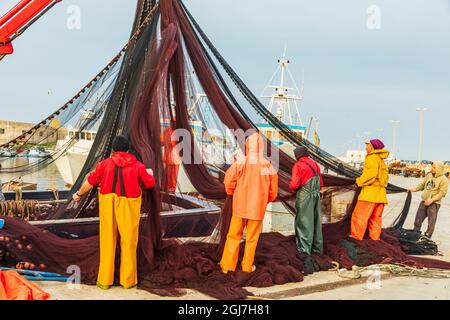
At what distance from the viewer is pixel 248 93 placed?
6922 millimetres

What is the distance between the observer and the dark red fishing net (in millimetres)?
5473

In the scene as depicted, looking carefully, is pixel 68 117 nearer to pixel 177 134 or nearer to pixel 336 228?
pixel 177 134

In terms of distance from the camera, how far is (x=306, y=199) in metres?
6.38

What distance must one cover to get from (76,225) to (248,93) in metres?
3.03

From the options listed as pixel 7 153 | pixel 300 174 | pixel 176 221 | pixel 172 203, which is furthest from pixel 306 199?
pixel 7 153

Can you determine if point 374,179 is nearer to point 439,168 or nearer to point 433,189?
point 433,189

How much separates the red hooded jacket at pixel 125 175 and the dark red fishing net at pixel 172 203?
40 cm

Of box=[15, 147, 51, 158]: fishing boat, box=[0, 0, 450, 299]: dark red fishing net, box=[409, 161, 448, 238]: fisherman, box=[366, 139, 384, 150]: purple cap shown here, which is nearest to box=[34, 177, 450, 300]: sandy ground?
box=[0, 0, 450, 299]: dark red fishing net

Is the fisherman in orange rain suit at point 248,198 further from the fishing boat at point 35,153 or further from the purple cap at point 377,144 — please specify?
the fishing boat at point 35,153

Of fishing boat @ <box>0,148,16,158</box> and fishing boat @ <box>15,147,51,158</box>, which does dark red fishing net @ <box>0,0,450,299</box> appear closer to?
fishing boat @ <box>15,147,51,158</box>

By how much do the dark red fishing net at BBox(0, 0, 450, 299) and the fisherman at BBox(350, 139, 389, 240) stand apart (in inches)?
7.8

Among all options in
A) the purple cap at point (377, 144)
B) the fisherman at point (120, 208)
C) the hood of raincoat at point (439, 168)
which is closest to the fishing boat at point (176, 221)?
the fisherman at point (120, 208)
